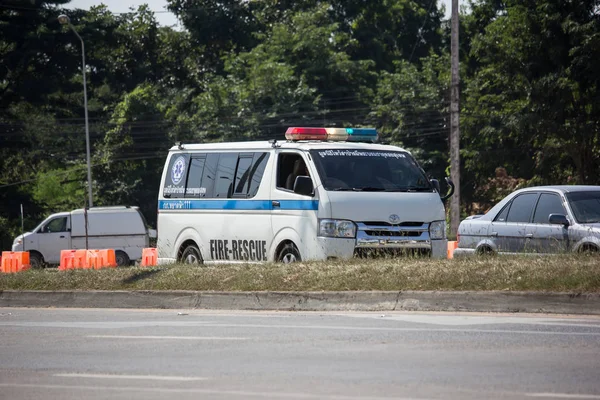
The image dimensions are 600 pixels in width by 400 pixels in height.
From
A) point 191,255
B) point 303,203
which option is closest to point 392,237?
point 303,203

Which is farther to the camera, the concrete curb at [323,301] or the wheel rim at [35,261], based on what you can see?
the wheel rim at [35,261]

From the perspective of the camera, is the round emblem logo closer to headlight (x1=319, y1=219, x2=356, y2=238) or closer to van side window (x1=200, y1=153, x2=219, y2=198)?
van side window (x1=200, y1=153, x2=219, y2=198)

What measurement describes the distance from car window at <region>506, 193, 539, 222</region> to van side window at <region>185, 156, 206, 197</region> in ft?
16.6

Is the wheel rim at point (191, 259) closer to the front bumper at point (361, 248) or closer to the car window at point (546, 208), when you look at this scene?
the front bumper at point (361, 248)

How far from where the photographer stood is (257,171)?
18.1 meters

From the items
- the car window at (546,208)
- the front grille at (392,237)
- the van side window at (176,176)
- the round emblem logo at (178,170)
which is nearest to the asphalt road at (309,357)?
the front grille at (392,237)

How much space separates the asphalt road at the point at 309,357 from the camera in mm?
7594

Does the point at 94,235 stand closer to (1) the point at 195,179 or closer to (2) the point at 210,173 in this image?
(1) the point at 195,179

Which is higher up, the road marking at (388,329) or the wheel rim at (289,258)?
the wheel rim at (289,258)

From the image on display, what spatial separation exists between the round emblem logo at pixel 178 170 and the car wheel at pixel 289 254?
2.98 metres

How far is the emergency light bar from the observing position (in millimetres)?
18188

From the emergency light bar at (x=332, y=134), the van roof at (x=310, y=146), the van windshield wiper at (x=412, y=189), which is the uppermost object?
the emergency light bar at (x=332, y=134)

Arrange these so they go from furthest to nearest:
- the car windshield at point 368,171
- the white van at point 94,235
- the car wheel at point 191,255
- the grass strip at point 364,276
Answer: the white van at point 94,235, the car wheel at point 191,255, the car windshield at point 368,171, the grass strip at point 364,276

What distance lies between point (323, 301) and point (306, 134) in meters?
4.97
